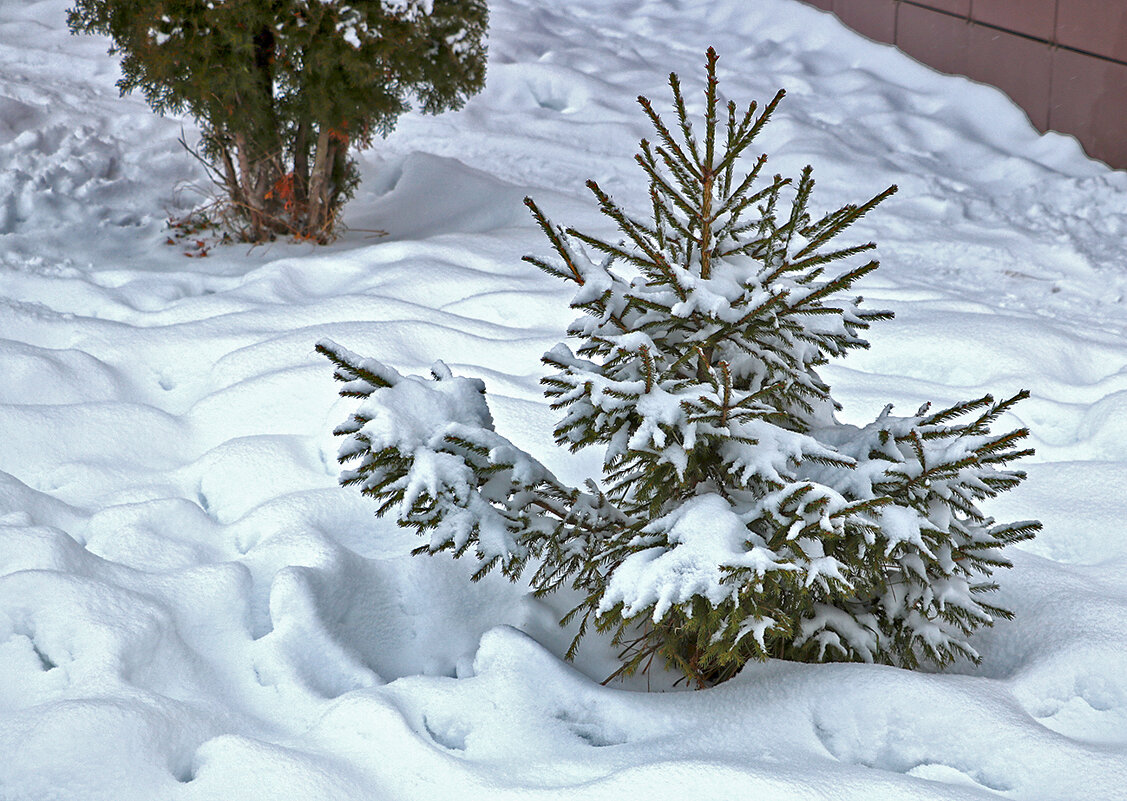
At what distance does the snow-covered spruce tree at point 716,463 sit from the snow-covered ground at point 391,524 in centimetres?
19

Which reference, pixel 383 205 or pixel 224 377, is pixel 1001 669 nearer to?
pixel 224 377

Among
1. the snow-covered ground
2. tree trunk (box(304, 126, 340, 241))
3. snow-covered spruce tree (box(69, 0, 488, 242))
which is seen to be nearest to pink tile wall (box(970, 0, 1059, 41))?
the snow-covered ground

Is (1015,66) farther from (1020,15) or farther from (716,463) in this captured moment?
(716,463)

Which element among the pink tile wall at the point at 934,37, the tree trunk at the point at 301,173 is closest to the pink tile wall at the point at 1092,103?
the pink tile wall at the point at 934,37

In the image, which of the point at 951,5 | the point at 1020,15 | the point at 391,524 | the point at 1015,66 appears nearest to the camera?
the point at 391,524

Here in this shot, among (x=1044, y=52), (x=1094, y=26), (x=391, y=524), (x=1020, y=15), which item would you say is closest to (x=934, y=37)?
(x=1020, y=15)

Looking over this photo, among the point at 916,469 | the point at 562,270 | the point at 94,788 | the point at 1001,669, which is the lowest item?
the point at 1001,669

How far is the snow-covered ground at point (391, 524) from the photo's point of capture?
1778 millimetres

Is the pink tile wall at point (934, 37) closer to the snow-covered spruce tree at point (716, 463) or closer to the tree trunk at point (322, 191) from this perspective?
the tree trunk at point (322, 191)

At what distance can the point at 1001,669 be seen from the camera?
2.14 metres

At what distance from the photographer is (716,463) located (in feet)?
6.32

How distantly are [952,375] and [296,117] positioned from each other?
3147mm

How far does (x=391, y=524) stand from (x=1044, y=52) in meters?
6.25

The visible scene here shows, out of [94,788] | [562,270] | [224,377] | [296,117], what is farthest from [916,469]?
[296,117]
